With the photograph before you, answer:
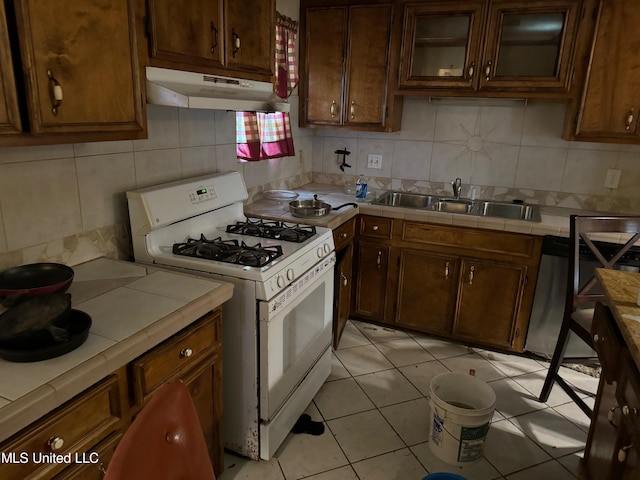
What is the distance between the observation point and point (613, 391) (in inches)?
57.2

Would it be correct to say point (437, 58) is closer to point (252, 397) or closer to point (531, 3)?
point (531, 3)

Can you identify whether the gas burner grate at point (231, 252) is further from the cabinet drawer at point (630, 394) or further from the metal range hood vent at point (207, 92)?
the cabinet drawer at point (630, 394)

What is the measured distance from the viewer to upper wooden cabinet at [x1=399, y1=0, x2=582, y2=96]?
8.46ft

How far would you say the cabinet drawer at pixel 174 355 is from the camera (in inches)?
50.1

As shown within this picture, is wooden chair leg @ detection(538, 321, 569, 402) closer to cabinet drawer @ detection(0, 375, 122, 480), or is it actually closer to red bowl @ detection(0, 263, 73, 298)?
cabinet drawer @ detection(0, 375, 122, 480)

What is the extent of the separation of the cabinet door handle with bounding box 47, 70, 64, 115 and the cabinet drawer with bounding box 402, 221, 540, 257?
6.75 ft

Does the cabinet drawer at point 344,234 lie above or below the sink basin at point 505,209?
below

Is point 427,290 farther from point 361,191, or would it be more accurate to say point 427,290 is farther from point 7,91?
point 7,91

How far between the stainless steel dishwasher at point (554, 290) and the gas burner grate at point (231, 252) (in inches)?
63.2

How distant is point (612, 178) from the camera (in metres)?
2.86

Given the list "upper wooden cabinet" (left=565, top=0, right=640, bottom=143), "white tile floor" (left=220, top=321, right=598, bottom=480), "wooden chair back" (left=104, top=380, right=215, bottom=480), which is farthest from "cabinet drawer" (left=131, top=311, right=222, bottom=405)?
"upper wooden cabinet" (left=565, top=0, right=640, bottom=143)

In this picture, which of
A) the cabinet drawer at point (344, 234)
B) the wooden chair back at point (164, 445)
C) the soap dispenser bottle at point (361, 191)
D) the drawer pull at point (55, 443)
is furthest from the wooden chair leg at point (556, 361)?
the drawer pull at point (55, 443)

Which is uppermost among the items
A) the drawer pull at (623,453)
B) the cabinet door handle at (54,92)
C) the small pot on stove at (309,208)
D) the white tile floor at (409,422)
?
the cabinet door handle at (54,92)

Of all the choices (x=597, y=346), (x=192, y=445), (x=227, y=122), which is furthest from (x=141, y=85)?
(x=597, y=346)
